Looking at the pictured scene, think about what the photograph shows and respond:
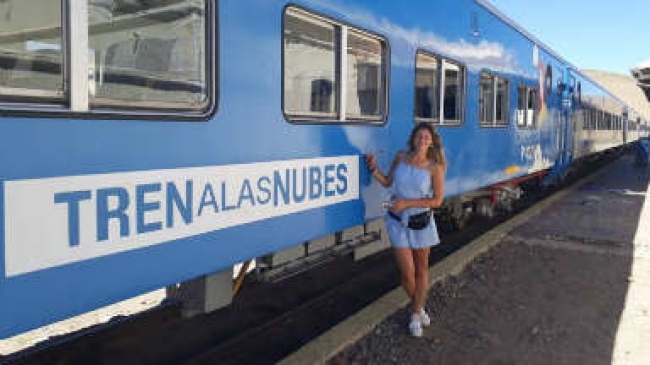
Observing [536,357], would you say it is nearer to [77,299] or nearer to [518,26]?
[77,299]

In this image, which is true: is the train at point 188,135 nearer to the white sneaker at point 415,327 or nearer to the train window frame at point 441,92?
the train window frame at point 441,92

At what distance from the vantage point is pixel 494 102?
7.16m

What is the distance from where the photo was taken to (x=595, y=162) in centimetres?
2334

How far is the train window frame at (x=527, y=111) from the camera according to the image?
27.5 feet

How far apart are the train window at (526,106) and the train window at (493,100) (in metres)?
0.77

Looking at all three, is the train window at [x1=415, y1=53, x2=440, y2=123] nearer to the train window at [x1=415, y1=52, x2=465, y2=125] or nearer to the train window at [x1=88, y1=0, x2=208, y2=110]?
the train window at [x1=415, y1=52, x2=465, y2=125]

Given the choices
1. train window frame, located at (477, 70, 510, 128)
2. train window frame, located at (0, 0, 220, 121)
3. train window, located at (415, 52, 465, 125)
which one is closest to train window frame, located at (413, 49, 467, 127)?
train window, located at (415, 52, 465, 125)

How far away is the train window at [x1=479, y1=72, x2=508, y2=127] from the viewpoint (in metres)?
6.77

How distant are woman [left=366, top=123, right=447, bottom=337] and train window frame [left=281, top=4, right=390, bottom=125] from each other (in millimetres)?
346

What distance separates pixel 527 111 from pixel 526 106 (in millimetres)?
93

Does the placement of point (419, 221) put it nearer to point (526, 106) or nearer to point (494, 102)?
point (494, 102)

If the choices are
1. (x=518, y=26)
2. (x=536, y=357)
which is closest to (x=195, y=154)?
(x=536, y=357)

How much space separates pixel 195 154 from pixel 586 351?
3.23 metres

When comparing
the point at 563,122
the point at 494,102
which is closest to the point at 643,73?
the point at 563,122
